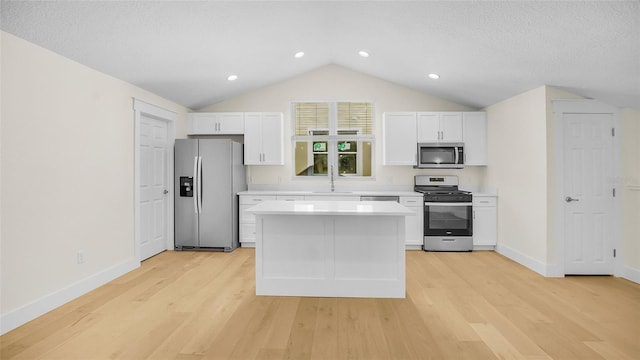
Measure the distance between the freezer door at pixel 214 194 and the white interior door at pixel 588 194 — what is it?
14.6 ft

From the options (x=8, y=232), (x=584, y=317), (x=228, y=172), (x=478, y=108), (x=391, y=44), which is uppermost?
(x=391, y=44)

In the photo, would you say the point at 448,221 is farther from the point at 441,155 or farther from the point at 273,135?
the point at 273,135

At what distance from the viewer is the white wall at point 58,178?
2592 mm

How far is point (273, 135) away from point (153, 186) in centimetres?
196

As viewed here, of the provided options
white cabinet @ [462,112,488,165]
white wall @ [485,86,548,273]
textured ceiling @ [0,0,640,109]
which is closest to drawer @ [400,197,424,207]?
white cabinet @ [462,112,488,165]

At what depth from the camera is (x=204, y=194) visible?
5105mm

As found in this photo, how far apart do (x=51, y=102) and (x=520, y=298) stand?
4636 mm

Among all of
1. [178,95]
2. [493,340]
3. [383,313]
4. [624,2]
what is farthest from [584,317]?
[178,95]

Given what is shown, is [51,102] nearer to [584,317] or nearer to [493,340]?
[493,340]

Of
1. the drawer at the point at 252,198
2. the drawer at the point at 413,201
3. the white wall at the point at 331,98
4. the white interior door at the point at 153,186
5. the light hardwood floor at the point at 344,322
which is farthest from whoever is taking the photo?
the white wall at the point at 331,98

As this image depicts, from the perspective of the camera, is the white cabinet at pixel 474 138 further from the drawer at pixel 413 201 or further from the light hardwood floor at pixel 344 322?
the light hardwood floor at pixel 344 322

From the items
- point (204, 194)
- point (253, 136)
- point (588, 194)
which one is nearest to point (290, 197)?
→ point (253, 136)

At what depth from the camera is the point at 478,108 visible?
5.60 m

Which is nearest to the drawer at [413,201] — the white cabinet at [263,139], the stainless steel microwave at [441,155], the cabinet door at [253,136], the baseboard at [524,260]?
the stainless steel microwave at [441,155]
